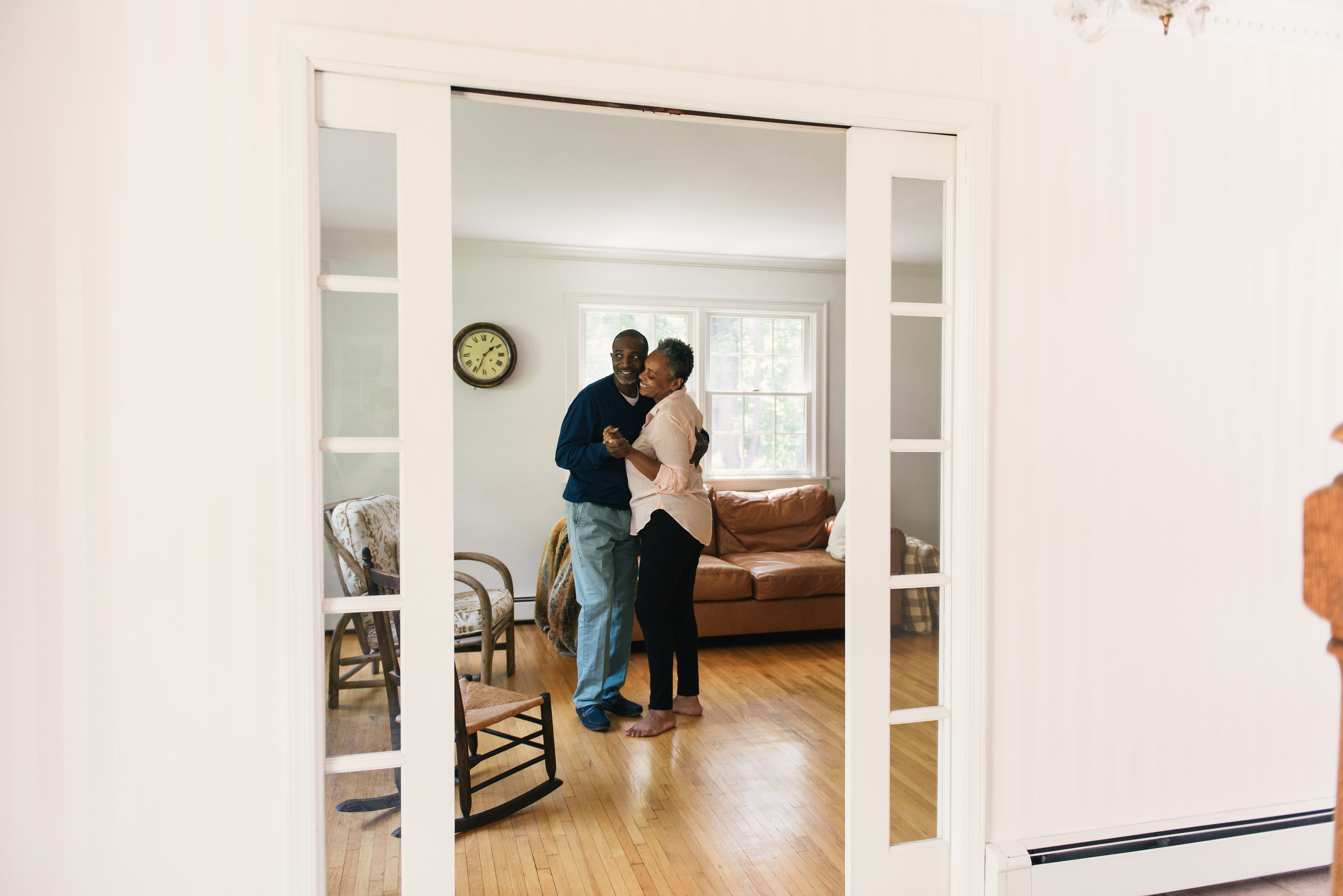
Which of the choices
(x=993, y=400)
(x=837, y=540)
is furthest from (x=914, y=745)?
(x=837, y=540)

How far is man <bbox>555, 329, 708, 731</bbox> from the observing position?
3.39 m

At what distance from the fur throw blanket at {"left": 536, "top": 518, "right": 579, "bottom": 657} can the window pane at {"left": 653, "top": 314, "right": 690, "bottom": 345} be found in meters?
1.67

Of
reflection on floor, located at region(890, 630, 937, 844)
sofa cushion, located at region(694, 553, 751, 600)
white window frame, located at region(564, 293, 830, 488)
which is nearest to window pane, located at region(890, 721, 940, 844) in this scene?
reflection on floor, located at region(890, 630, 937, 844)

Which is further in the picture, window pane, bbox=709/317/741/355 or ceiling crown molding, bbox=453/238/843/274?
window pane, bbox=709/317/741/355

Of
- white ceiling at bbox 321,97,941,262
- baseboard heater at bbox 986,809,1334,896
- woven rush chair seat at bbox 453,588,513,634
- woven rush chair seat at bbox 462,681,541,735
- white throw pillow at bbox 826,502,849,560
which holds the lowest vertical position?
baseboard heater at bbox 986,809,1334,896

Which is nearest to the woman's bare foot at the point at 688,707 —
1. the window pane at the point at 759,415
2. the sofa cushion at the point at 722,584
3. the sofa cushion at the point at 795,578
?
the sofa cushion at the point at 722,584

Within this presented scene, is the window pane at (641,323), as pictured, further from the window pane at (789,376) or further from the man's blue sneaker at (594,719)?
the man's blue sneaker at (594,719)

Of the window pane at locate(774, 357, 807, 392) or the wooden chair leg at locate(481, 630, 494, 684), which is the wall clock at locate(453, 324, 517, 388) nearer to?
the window pane at locate(774, 357, 807, 392)

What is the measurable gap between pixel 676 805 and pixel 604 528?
3.76ft

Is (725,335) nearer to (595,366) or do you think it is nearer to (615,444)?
(595,366)

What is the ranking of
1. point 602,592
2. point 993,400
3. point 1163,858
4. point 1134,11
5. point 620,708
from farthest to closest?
point 620,708 → point 602,592 → point 1163,858 → point 993,400 → point 1134,11

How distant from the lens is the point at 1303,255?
2316 mm

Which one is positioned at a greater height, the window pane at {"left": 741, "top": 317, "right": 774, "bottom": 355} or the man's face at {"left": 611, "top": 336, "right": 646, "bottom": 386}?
the window pane at {"left": 741, "top": 317, "right": 774, "bottom": 355}

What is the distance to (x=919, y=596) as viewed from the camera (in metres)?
2.11
